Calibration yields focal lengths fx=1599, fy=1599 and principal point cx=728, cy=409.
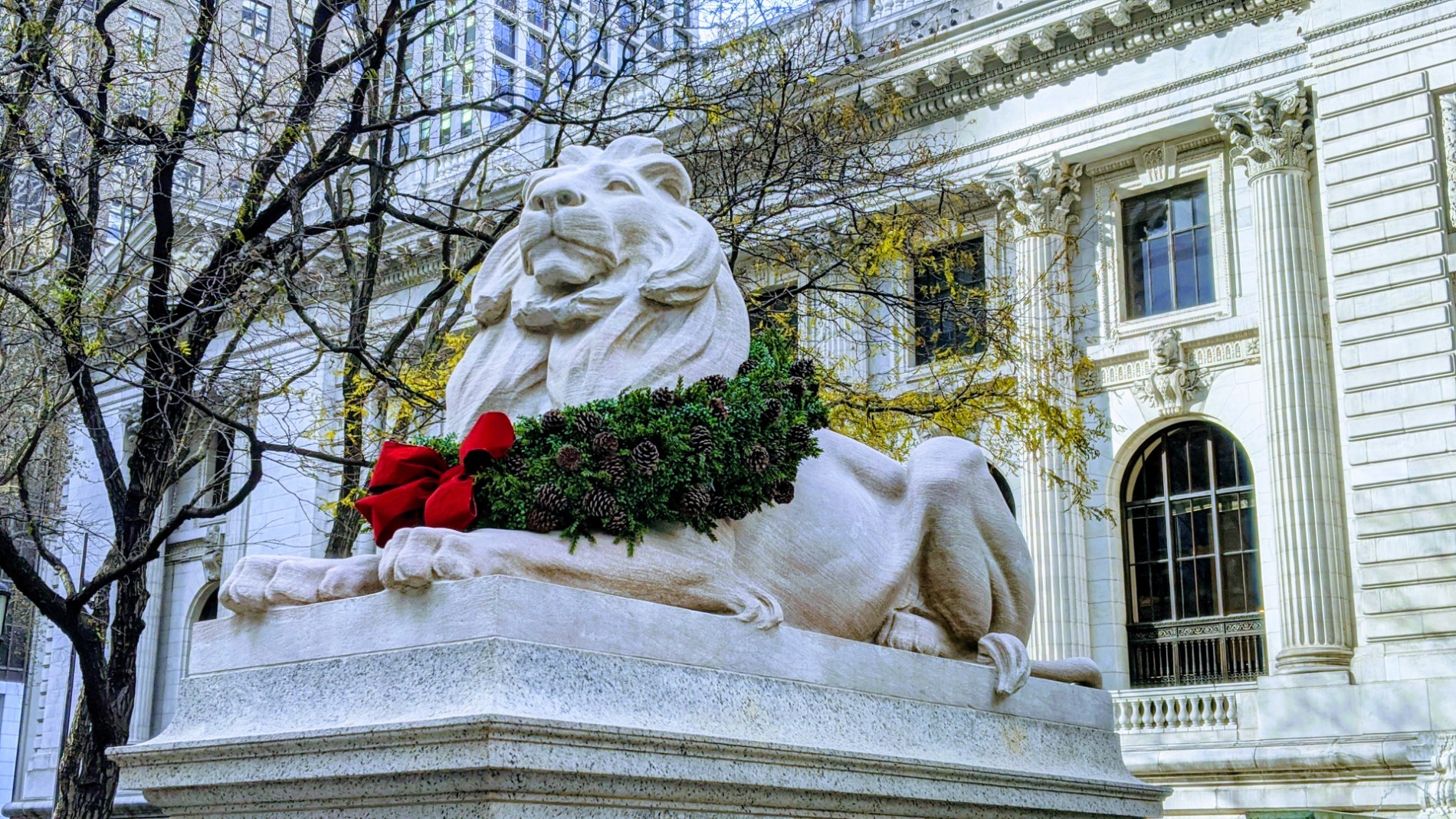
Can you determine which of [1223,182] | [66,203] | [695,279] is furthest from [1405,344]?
[695,279]

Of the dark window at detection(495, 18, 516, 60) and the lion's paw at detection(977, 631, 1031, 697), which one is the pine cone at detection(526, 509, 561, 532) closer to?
the lion's paw at detection(977, 631, 1031, 697)

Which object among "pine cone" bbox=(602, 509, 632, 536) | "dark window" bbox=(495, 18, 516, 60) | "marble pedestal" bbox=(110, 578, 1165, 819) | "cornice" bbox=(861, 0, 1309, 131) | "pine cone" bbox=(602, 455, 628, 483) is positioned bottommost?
"marble pedestal" bbox=(110, 578, 1165, 819)

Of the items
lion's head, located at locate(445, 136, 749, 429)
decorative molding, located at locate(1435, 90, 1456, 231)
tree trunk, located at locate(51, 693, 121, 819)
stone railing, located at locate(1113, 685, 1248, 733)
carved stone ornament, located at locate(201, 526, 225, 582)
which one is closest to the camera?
lion's head, located at locate(445, 136, 749, 429)

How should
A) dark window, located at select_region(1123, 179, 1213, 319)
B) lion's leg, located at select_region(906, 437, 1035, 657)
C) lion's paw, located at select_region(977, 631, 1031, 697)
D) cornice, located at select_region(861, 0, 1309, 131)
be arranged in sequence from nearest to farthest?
lion's paw, located at select_region(977, 631, 1031, 697)
lion's leg, located at select_region(906, 437, 1035, 657)
cornice, located at select_region(861, 0, 1309, 131)
dark window, located at select_region(1123, 179, 1213, 319)

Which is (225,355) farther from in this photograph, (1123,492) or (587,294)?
(1123,492)

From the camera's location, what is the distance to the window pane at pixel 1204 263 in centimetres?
2541

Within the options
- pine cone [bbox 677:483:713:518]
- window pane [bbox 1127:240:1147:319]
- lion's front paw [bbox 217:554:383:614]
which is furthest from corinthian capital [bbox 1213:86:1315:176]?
lion's front paw [bbox 217:554:383:614]

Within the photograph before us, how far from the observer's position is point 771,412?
5230mm

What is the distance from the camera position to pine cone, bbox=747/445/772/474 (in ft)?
16.6

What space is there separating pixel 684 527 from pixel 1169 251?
22.5m

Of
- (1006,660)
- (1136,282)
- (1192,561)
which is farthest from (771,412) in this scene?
(1136,282)

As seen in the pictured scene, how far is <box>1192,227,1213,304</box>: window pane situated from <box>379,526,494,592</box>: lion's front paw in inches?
887

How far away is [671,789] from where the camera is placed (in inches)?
169

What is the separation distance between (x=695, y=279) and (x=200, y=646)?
1.98m
